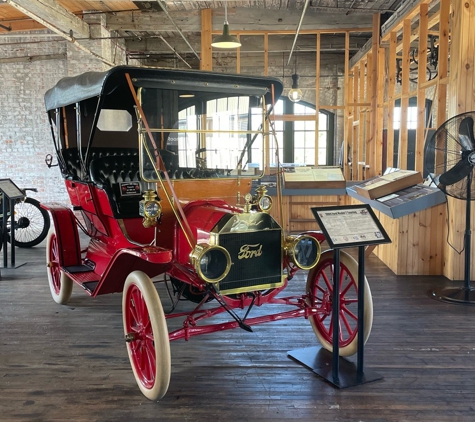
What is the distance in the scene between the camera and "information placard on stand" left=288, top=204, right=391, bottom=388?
2.81m

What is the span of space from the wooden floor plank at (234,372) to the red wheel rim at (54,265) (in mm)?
243

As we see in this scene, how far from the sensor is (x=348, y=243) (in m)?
2.77

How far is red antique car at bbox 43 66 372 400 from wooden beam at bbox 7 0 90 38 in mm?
3238

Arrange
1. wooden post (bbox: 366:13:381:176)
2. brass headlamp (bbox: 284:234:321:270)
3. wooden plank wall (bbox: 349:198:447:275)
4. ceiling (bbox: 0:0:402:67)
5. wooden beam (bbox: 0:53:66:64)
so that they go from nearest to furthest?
brass headlamp (bbox: 284:234:321:270), wooden plank wall (bbox: 349:198:447:275), ceiling (bbox: 0:0:402:67), wooden post (bbox: 366:13:381:176), wooden beam (bbox: 0:53:66:64)

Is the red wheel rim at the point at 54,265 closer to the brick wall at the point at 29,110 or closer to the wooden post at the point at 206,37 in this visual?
the wooden post at the point at 206,37

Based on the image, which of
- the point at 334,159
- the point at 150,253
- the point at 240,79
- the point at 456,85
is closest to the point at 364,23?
the point at 456,85

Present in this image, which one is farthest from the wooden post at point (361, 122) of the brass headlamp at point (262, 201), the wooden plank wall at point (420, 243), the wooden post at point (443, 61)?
the brass headlamp at point (262, 201)

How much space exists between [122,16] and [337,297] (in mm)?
8305

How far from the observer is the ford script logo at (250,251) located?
9.48 ft

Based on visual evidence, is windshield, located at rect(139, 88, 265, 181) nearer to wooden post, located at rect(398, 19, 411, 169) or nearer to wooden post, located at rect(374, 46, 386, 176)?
wooden post, located at rect(398, 19, 411, 169)

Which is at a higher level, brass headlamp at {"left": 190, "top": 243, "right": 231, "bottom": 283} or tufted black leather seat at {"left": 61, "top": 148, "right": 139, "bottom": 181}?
tufted black leather seat at {"left": 61, "top": 148, "right": 139, "bottom": 181}

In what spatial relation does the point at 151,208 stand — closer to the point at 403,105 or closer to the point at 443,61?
the point at 443,61

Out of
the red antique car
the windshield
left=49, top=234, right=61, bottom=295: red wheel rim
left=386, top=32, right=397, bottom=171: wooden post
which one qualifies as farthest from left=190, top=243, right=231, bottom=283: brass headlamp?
left=386, top=32, right=397, bottom=171: wooden post

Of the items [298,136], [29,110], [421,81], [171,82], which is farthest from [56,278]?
[298,136]
